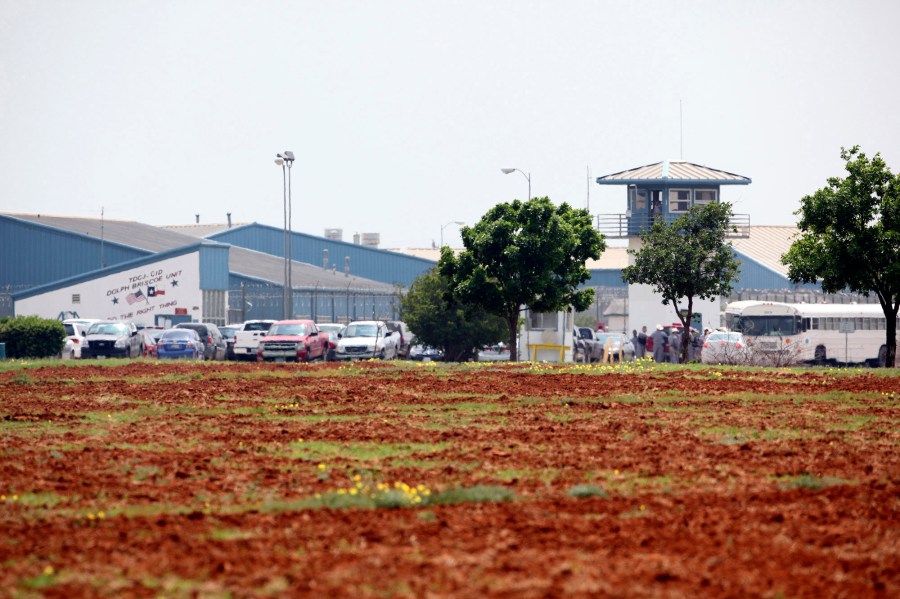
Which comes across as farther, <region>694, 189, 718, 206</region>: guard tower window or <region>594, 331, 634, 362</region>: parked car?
<region>694, 189, 718, 206</region>: guard tower window

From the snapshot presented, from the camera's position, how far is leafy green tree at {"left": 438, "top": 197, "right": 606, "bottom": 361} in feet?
141

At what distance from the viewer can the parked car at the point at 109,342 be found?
156ft

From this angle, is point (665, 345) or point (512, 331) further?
point (665, 345)

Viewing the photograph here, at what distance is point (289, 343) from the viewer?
46.6 m

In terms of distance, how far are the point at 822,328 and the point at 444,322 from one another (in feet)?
50.5

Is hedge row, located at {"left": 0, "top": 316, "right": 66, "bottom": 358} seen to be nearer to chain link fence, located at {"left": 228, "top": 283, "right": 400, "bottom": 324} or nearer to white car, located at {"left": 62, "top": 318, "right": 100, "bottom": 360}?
white car, located at {"left": 62, "top": 318, "right": 100, "bottom": 360}

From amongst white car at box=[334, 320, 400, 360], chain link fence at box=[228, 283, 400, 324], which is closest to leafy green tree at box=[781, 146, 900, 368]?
white car at box=[334, 320, 400, 360]

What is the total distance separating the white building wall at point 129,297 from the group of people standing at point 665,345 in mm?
26447

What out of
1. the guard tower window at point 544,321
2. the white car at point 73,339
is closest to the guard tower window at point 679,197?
the guard tower window at point 544,321

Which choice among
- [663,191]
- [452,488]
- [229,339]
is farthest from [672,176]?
[452,488]

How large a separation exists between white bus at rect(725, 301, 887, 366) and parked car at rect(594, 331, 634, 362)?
475cm

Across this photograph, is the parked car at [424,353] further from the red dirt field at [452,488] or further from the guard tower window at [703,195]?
the red dirt field at [452,488]

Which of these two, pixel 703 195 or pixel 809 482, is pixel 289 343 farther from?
pixel 809 482

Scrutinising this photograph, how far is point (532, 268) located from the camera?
43219mm
